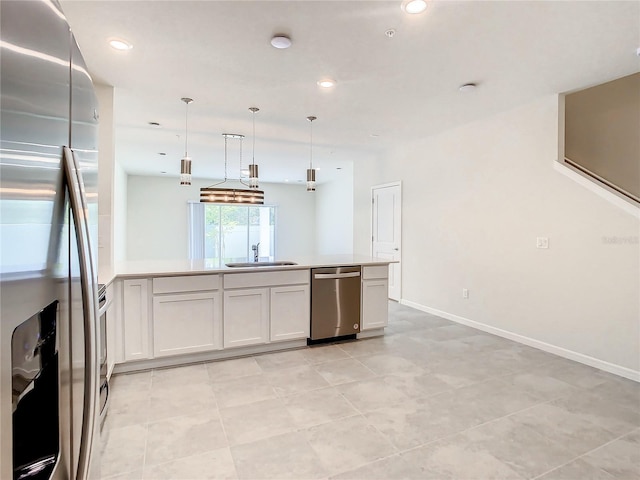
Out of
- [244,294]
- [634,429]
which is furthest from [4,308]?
[634,429]

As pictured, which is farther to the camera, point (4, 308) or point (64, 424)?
point (64, 424)

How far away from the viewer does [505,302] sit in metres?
4.02

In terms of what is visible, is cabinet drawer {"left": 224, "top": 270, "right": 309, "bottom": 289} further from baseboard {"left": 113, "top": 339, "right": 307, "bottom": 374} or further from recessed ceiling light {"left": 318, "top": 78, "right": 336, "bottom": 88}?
recessed ceiling light {"left": 318, "top": 78, "right": 336, "bottom": 88}

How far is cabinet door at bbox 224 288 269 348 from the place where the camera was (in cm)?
328

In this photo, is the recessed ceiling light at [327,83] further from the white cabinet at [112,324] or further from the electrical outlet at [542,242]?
the electrical outlet at [542,242]

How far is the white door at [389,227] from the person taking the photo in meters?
5.78

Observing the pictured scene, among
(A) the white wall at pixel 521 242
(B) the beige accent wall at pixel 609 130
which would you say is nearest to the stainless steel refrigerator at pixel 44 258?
(A) the white wall at pixel 521 242

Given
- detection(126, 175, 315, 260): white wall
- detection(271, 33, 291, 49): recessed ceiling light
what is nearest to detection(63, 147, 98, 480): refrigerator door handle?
detection(271, 33, 291, 49): recessed ceiling light

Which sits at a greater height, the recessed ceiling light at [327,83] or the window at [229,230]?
the recessed ceiling light at [327,83]

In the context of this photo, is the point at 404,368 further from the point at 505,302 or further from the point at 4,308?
the point at 4,308

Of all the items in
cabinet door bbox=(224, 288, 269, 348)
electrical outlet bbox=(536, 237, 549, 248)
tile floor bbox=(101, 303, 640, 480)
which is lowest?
tile floor bbox=(101, 303, 640, 480)

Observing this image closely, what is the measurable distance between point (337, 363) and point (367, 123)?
295 cm

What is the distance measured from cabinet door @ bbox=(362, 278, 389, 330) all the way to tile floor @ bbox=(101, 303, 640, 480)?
60 centimetres

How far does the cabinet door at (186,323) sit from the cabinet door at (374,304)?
160 centimetres
